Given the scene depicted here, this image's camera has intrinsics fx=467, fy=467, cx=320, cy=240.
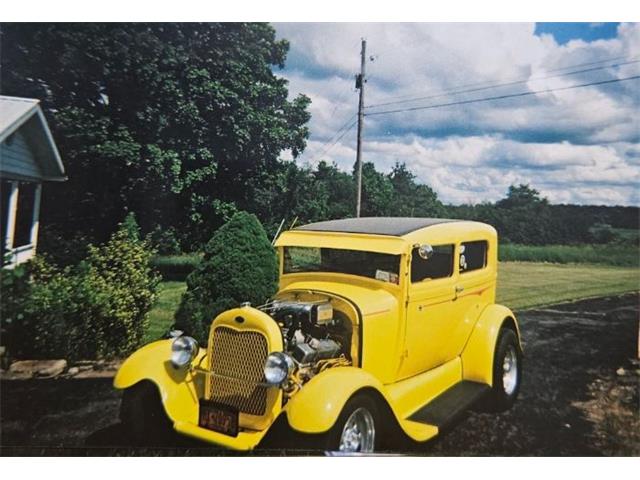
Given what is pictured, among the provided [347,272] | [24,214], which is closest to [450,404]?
[347,272]

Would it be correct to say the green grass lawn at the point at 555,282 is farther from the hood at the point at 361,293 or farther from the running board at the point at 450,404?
the hood at the point at 361,293

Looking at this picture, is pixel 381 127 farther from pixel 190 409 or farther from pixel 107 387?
pixel 107 387

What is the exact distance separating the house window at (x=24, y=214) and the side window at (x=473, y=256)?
364cm

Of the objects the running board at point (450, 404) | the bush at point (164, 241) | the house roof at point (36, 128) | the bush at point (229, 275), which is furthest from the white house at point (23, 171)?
the running board at point (450, 404)

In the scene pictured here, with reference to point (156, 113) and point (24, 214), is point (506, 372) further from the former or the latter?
point (24, 214)

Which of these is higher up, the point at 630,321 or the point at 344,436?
the point at 630,321

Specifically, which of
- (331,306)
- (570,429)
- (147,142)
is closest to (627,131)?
(570,429)

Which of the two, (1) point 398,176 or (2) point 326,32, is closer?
(2) point 326,32

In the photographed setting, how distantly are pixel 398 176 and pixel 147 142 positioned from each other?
2.18 m

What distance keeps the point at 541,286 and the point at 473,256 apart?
0.69m

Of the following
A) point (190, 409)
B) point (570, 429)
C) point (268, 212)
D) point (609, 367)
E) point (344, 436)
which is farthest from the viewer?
point (268, 212)

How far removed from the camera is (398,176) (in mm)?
4215

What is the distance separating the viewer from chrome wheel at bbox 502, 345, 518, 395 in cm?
423

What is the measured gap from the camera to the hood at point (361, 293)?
3416 mm
